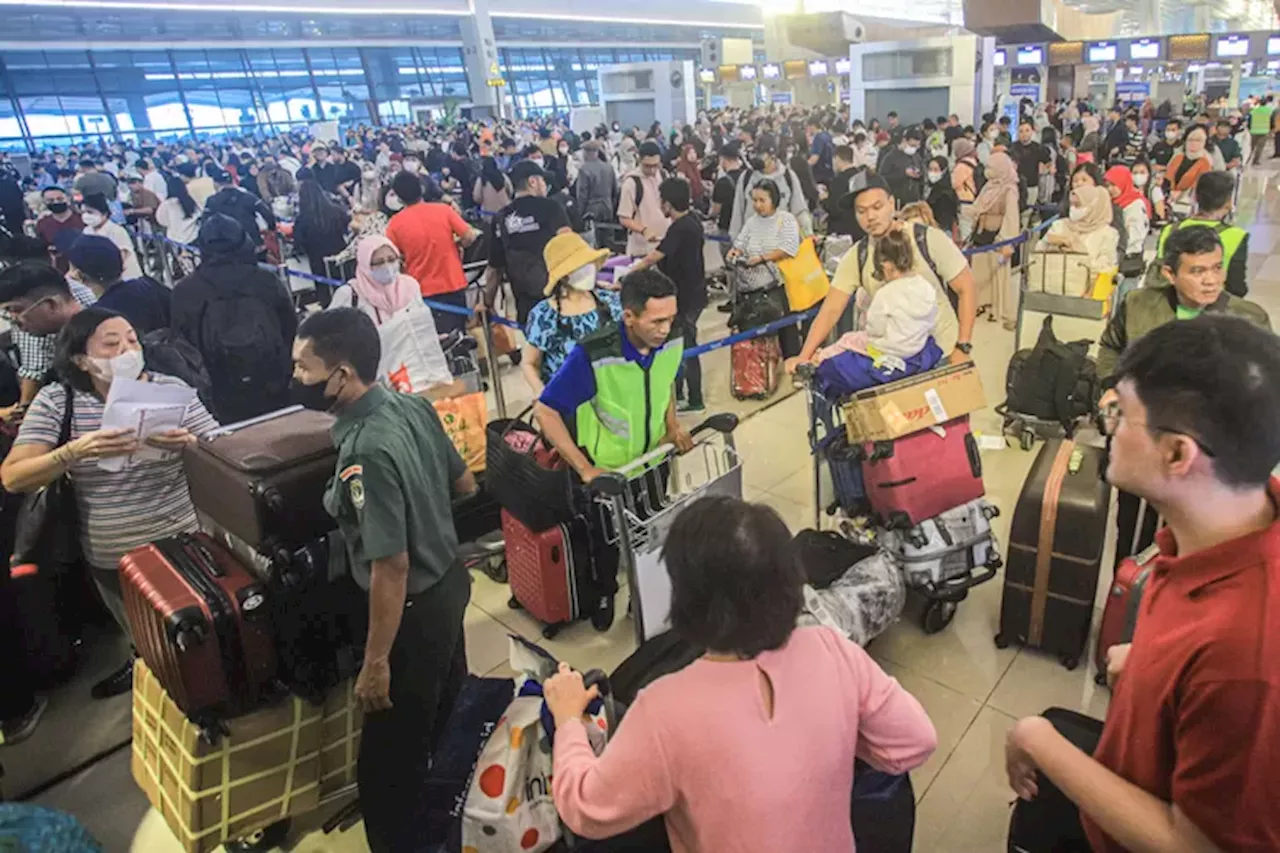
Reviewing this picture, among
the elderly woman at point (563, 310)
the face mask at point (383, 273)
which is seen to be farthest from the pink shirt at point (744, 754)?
the face mask at point (383, 273)

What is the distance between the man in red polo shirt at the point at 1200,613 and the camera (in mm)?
1132

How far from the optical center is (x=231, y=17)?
30984 millimetres

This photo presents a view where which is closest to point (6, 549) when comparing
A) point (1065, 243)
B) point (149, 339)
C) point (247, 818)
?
point (149, 339)

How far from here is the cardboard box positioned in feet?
11.2

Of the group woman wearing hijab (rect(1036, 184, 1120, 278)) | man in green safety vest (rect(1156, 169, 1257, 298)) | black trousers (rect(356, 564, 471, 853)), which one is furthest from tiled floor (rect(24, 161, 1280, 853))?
woman wearing hijab (rect(1036, 184, 1120, 278))

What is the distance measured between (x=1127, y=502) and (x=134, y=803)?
4182mm

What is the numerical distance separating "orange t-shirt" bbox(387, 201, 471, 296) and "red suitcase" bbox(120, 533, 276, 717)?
4216mm

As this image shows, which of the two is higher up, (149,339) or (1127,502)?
(149,339)

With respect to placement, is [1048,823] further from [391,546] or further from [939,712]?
[391,546]

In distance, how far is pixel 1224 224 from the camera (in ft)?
15.0

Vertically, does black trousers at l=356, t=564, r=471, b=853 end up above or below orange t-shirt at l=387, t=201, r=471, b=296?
below

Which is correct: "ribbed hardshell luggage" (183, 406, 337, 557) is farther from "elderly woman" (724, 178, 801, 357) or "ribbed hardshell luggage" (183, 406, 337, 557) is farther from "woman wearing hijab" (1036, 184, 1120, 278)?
"woman wearing hijab" (1036, 184, 1120, 278)

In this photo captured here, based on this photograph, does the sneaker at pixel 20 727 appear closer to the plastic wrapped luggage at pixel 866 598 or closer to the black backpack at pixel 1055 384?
the plastic wrapped luggage at pixel 866 598

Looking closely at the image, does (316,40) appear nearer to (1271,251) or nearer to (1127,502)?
(1271,251)
